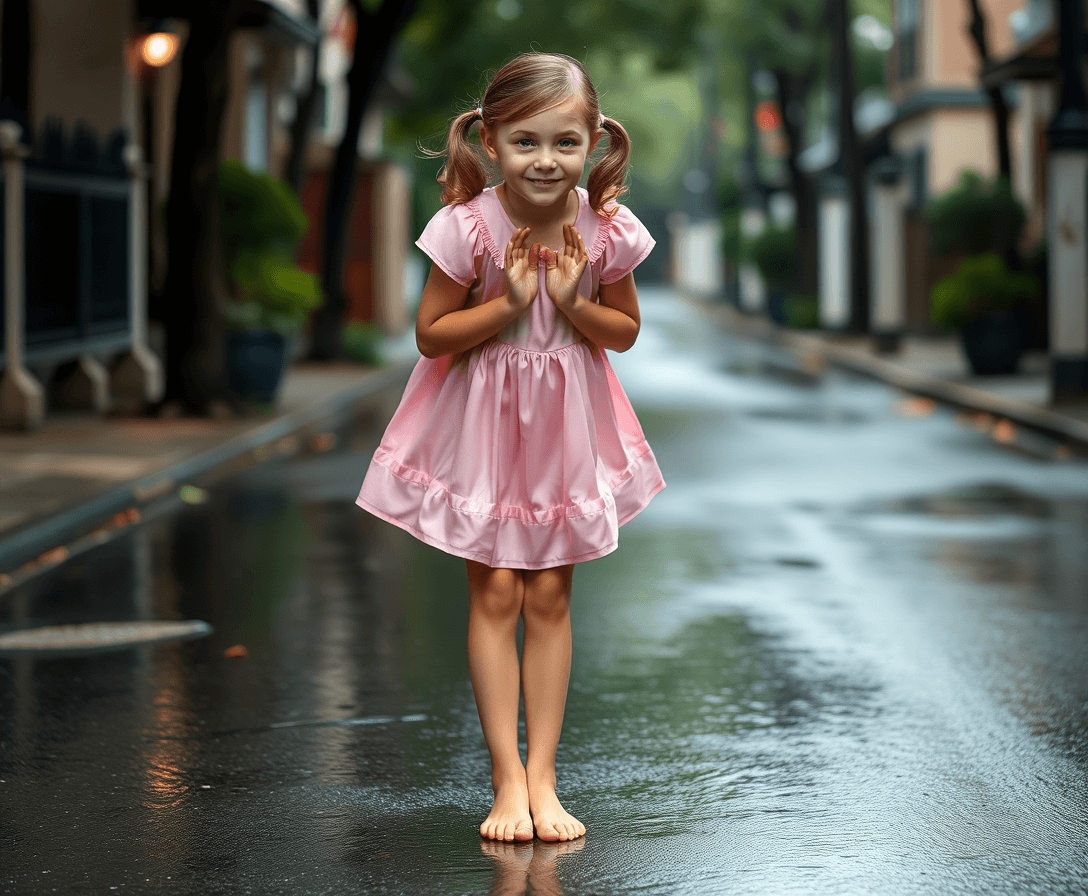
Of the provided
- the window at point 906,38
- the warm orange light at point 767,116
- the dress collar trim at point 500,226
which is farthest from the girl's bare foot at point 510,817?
the warm orange light at point 767,116

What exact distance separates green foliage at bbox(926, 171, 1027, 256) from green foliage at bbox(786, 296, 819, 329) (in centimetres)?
1353

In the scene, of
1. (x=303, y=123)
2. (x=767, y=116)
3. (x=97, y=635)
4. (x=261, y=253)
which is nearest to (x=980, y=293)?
(x=261, y=253)

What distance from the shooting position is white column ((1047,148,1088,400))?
61.0 feet

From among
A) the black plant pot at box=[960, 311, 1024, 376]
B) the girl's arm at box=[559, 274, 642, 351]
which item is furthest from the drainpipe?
the girl's arm at box=[559, 274, 642, 351]

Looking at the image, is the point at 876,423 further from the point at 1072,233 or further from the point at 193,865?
the point at 193,865

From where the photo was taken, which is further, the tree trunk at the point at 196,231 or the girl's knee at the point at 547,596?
the tree trunk at the point at 196,231

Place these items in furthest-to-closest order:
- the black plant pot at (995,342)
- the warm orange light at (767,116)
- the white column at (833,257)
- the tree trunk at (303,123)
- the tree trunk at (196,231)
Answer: the warm orange light at (767,116) < the white column at (833,257) < the tree trunk at (303,123) < the black plant pot at (995,342) < the tree trunk at (196,231)

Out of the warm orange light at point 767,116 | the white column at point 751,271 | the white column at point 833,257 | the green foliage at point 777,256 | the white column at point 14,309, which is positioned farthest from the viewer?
the warm orange light at point 767,116

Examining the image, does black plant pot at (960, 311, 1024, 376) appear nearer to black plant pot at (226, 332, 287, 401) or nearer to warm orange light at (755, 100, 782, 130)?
black plant pot at (226, 332, 287, 401)

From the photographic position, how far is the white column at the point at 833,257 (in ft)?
148

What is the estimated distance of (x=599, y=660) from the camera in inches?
284

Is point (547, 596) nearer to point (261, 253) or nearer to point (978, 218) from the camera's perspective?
point (261, 253)

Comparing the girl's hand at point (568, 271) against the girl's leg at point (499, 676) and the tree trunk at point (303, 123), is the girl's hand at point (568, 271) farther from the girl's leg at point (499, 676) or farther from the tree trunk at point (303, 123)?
the tree trunk at point (303, 123)

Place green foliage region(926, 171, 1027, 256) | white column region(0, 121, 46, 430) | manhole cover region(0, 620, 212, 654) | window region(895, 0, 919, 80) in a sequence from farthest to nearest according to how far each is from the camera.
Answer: window region(895, 0, 919, 80), green foliage region(926, 171, 1027, 256), white column region(0, 121, 46, 430), manhole cover region(0, 620, 212, 654)
